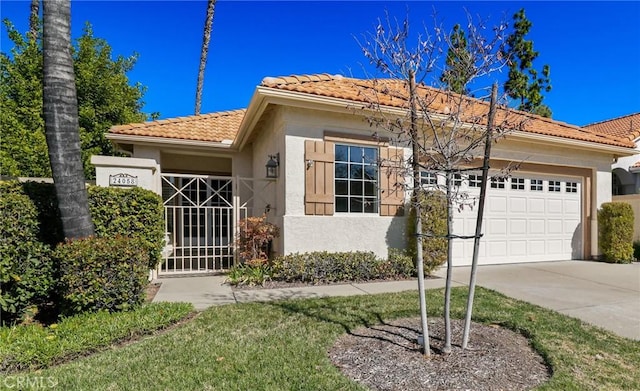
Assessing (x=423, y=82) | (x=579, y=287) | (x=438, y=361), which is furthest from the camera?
(x=579, y=287)

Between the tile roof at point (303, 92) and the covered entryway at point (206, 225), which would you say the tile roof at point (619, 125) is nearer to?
the tile roof at point (303, 92)

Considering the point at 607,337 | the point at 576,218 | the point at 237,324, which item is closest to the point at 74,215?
the point at 237,324

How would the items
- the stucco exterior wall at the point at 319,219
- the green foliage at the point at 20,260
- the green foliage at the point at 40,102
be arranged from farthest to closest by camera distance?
the green foliage at the point at 40,102 < the stucco exterior wall at the point at 319,219 < the green foliage at the point at 20,260

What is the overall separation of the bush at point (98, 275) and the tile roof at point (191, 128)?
5.21 m

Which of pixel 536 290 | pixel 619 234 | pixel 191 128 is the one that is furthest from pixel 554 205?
pixel 191 128

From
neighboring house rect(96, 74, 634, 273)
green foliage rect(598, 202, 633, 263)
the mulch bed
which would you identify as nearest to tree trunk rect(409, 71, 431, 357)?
the mulch bed

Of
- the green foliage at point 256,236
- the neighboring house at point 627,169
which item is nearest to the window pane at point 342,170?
the green foliage at point 256,236

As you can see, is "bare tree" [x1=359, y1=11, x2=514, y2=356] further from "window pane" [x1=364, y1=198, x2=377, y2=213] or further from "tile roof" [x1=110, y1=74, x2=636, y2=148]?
"window pane" [x1=364, y1=198, x2=377, y2=213]

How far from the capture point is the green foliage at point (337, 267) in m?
6.71

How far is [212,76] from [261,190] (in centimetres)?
1274

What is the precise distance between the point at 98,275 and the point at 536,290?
711 centimetres

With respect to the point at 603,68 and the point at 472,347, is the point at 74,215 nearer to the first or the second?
the point at 472,347

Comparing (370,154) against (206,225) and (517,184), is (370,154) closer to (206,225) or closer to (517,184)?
(206,225)

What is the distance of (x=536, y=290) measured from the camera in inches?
246
